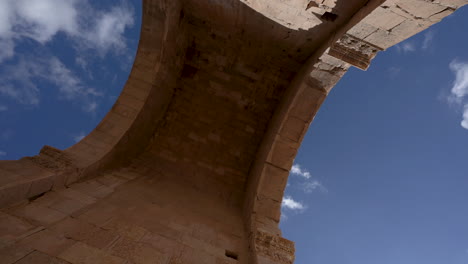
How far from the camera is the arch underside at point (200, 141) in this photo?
2555mm

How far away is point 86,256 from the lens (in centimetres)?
226

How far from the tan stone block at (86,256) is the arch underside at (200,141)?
0.04 ft

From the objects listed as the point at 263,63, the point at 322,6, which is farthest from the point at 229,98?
the point at 322,6

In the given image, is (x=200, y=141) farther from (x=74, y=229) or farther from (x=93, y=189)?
(x=74, y=229)

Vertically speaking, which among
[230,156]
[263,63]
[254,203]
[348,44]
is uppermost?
[263,63]

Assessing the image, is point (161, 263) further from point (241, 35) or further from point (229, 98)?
point (241, 35)

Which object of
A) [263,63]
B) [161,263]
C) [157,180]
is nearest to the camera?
[161,263]

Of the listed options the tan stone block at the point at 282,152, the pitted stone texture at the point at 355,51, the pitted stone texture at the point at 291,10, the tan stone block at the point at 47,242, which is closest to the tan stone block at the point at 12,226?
the tan stone block at the point at 47,242

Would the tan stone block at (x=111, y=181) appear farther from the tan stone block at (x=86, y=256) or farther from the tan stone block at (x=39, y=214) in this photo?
the tan stone block at (x=86, y=256)

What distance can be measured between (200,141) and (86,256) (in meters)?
2.96

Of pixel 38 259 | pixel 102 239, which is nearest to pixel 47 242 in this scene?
pixel 38 259

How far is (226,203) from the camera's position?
445 centimetres

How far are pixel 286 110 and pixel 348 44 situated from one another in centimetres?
132

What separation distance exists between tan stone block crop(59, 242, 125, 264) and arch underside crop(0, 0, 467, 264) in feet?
0.04
